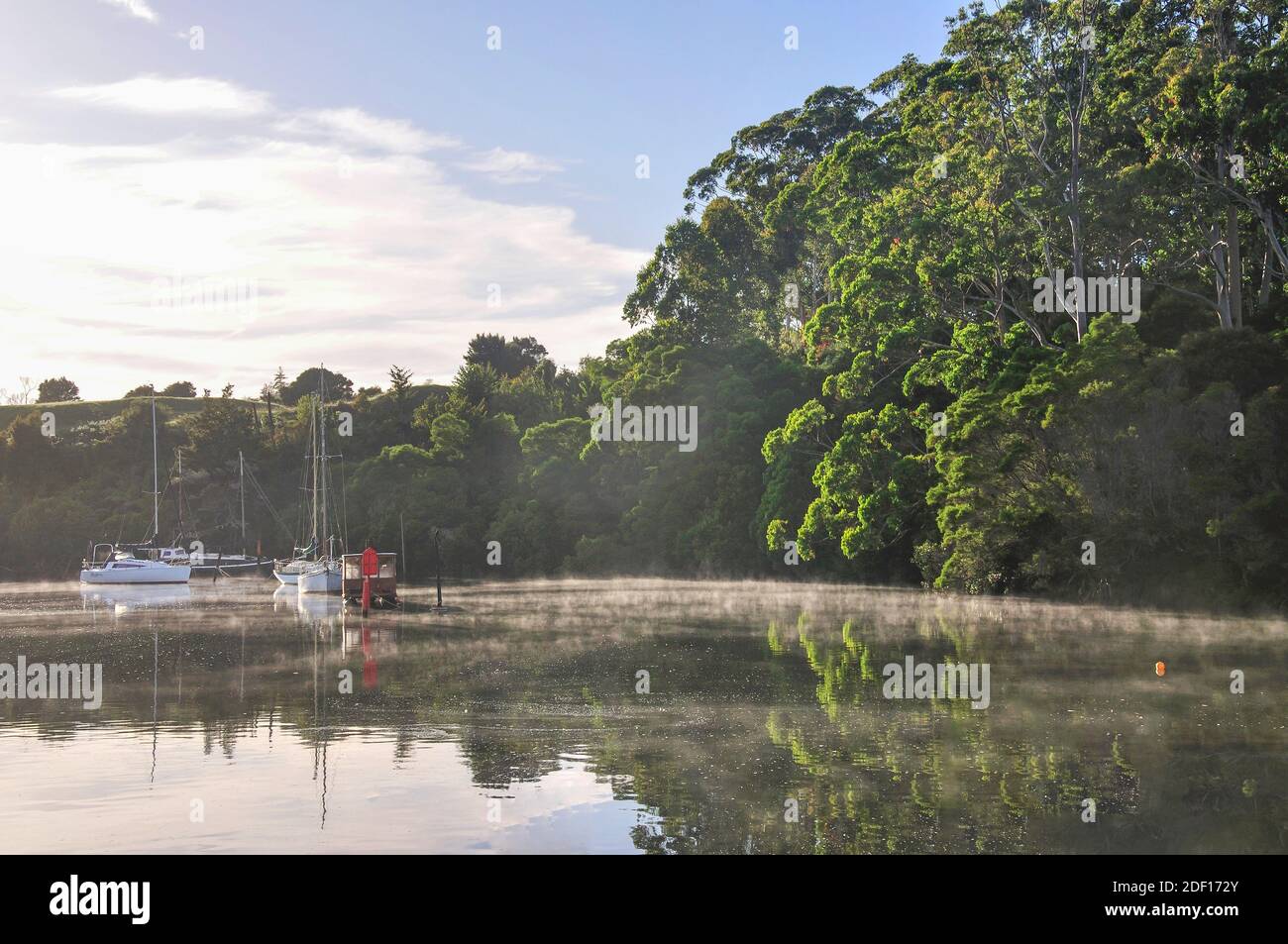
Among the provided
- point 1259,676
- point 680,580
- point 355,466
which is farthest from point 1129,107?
point 355,466

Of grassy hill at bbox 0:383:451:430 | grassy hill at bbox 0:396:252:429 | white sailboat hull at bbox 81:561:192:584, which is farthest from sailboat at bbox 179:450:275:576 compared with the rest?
grassy hill at bbox 0:396:252:429

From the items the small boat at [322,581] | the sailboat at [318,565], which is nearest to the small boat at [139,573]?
the sailboat at [318,565]

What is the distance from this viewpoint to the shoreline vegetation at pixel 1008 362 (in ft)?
137

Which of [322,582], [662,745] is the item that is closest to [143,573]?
[322,582]

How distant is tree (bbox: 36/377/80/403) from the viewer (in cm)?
16088

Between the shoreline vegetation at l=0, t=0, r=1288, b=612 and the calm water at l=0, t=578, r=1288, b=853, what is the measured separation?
8008 mm

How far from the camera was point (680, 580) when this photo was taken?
70.4m

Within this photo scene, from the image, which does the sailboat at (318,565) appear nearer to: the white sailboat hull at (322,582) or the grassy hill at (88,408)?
the white sailboat hull at (322,582)

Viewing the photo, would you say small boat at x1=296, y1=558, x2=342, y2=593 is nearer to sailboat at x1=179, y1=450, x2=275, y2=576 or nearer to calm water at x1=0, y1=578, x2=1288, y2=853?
calm water at x1=0, y1=578, x2=1288, y2=853

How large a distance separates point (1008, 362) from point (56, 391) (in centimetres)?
14178

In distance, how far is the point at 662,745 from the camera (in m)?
18.0
